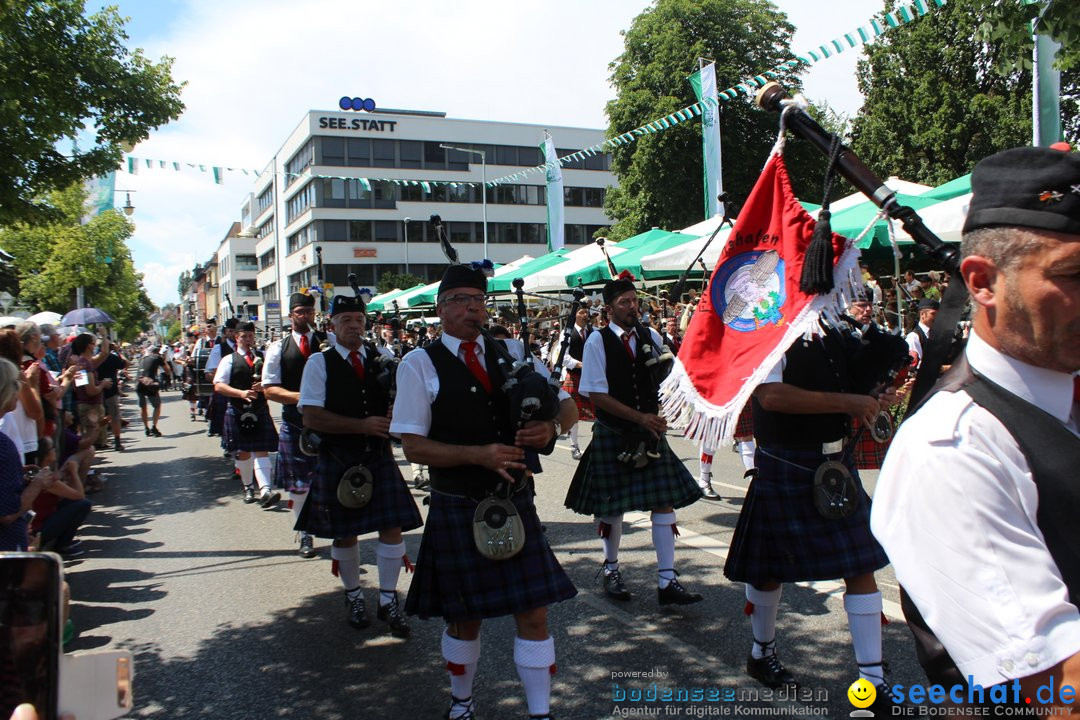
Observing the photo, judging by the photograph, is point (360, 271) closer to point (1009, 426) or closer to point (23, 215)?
point (23, 215)

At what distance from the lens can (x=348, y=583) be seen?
455 centimetres

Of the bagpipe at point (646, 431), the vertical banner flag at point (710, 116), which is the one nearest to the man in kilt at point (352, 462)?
the bagpipe at point (646, 431)

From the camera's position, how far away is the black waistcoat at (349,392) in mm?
4508

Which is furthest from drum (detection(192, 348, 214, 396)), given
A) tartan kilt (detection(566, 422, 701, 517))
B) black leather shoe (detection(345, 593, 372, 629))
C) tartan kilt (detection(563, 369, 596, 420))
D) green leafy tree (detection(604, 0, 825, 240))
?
green leafy tree (detection(604, 0, 825, 240))

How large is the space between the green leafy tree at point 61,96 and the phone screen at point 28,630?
811cm

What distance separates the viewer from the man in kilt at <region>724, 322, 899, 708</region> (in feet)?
10.4

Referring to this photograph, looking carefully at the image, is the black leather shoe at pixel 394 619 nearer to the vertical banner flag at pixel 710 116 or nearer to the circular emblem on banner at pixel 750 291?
the circular emblem on banner at pixel 750 291

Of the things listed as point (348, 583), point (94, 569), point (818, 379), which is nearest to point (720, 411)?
point (818, 379)

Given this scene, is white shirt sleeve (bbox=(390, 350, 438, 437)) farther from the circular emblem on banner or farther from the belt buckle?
the belt buckle

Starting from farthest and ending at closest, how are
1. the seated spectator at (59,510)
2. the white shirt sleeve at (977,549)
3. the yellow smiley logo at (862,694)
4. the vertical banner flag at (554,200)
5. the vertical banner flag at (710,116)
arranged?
the vertical banner flag at (554,200) < the vertical banner flag at (710,116) < the seated spectator at (59,510) < the yellow smiley logo at (862,694) < the white shirt sleeve at (977,549)

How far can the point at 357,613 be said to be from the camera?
4.45m

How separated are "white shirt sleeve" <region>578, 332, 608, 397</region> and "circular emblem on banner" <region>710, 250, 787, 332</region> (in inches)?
66.2

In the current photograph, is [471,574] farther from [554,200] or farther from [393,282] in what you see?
[393,282]

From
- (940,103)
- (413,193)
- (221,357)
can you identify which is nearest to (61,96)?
(221,357)
